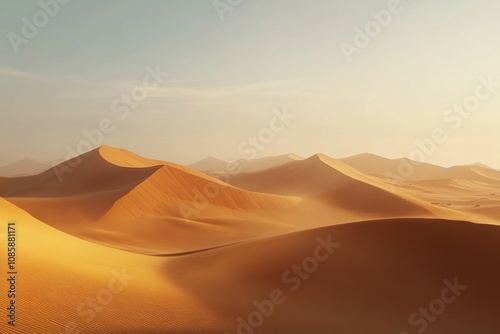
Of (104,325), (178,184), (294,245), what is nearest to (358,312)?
(294,245)

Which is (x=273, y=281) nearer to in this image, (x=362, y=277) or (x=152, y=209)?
(x=362, y=277)

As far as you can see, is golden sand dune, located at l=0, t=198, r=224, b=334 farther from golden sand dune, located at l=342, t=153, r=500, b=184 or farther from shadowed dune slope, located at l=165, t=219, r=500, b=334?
golden sand dune, located at l=342, t=153, r=500, b=184

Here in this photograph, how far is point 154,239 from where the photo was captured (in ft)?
82.1

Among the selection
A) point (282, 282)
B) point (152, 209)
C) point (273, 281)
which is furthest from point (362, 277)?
point (152, 209)

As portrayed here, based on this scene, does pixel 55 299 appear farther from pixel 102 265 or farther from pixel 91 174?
pixel 91 174

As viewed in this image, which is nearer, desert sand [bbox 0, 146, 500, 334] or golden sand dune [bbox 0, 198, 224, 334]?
golden sand dune [bbox 0, 198, 224, 334]

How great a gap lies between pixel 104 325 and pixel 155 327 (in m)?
1.16

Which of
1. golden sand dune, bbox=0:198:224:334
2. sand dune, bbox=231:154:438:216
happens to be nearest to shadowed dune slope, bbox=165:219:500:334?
golden sand dune, bbox=0:198:224:334

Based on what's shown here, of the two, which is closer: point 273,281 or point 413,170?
point 273,281

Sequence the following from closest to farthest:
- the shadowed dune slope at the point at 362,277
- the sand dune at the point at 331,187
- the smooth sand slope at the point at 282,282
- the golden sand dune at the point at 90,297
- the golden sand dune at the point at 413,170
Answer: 1. the golden sand dune at the point at 90,297
2. the smooth sand slope at the point at 282,282
3. the shadowed dune slope at the point at 362,277
4. the sand dune at the point at 331,187
5. the golden sand dune at the point at 413,170

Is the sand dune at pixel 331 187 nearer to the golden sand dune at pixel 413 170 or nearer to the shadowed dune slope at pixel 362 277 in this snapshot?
the shadowed dune slope at pixel 362 277

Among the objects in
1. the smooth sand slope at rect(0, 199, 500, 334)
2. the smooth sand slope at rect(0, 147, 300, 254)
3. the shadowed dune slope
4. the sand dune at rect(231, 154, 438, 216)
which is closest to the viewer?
the smooth sand slope at rect(0, 199, 500, 334)

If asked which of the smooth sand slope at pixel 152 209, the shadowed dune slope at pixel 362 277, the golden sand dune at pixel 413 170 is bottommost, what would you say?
the shadowed dune slope at pixel 362 277

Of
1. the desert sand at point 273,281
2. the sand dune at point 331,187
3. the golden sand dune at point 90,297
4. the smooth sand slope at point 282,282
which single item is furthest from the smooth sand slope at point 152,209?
the golden sand dune at point 90,297
